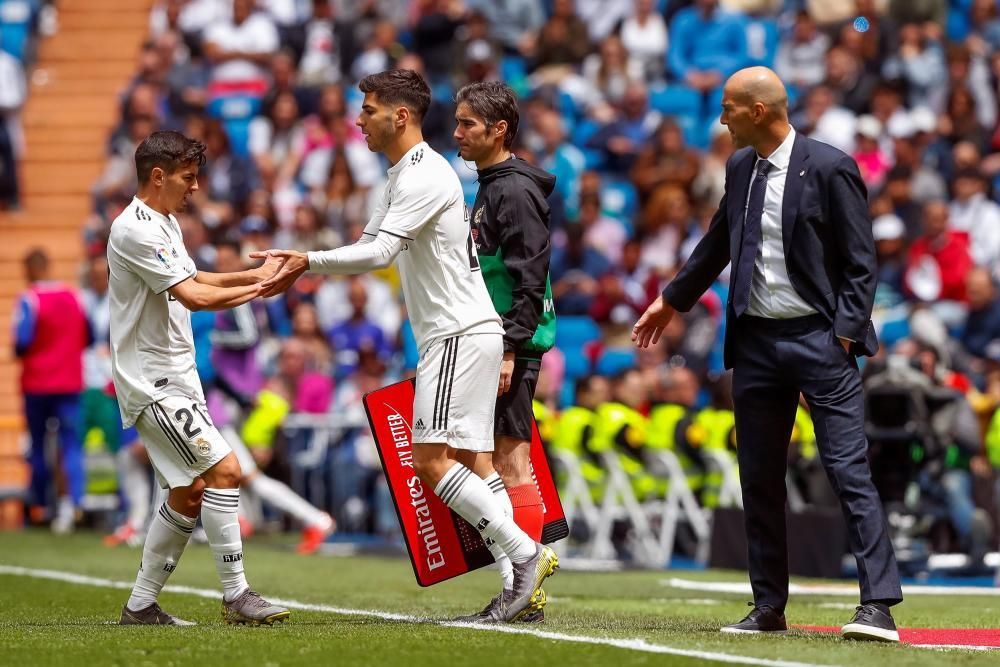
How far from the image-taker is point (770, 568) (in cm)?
760

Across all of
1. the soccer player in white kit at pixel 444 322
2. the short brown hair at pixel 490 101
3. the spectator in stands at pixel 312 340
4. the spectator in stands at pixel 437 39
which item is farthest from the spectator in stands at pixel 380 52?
the soccer player in white kit at pixel 444 322

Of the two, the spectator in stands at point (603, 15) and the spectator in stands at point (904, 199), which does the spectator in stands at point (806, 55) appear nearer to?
the spectator in stands at point (603, 15)

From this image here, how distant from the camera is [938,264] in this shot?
16.0 metres

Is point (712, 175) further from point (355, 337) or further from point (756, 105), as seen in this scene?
point (756, 105)

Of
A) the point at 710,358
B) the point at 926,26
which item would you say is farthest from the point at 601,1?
the point at 710,358

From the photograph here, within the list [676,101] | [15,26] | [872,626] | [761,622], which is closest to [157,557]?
[761,622]

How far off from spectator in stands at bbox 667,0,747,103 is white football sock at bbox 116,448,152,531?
7697mm

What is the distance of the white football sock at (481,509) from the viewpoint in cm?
764

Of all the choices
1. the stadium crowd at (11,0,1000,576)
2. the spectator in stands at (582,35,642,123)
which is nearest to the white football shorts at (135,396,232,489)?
the stadium crowd at (11,0,1000,576)

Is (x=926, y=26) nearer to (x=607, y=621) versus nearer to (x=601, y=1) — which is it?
(x=601, y=1)

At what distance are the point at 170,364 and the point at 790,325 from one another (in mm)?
2714

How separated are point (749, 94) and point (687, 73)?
496 inches

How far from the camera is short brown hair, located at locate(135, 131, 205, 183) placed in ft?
25.7

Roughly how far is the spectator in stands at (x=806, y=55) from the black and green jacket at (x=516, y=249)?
11.7 metres
